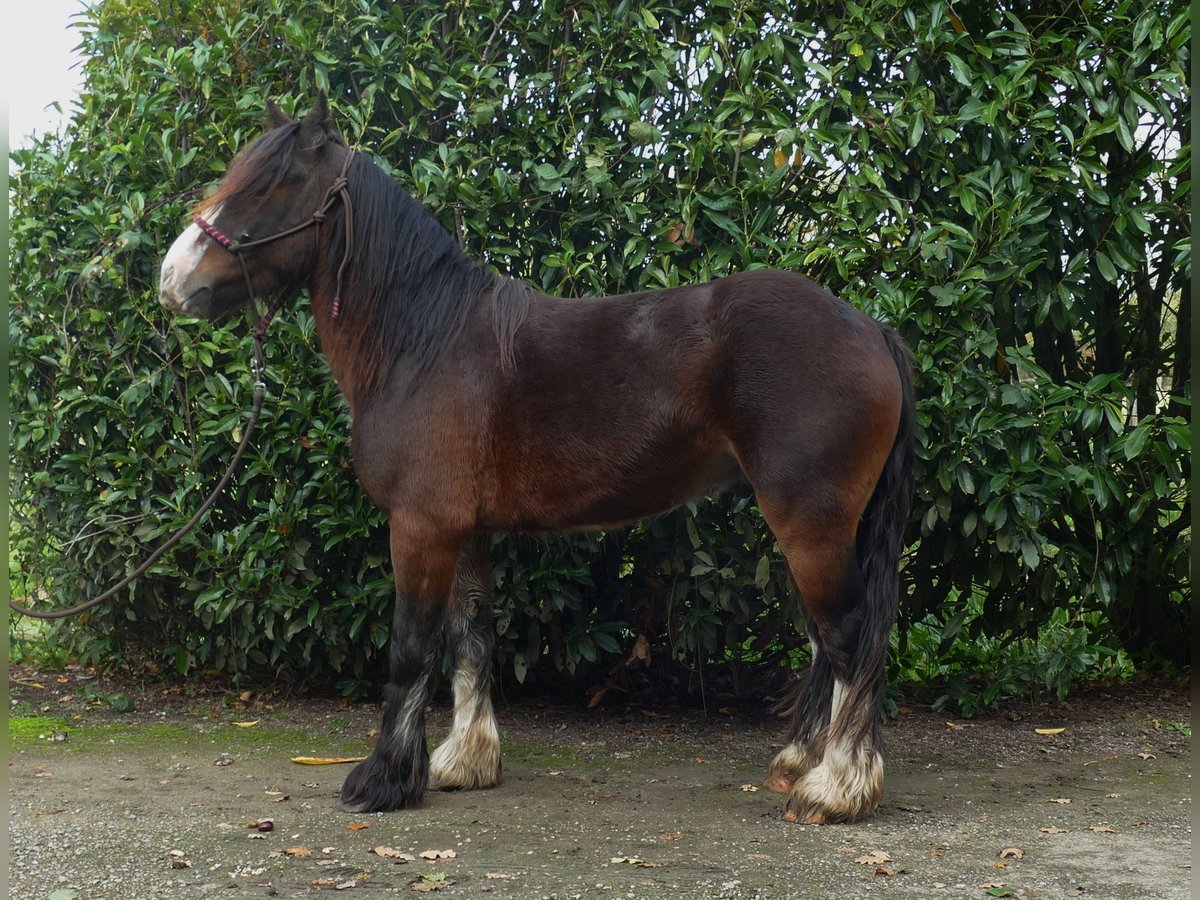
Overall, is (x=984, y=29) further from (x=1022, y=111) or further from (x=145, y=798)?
(x=145, y=798)

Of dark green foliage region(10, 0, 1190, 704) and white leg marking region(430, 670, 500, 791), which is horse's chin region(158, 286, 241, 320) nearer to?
dark green foliage region(10, 0, 1190, 704)

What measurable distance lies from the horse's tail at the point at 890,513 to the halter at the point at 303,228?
2021 mm

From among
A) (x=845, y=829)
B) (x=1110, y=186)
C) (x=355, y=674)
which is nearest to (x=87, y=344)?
(x=355, y=674)

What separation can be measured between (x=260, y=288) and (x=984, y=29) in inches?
141

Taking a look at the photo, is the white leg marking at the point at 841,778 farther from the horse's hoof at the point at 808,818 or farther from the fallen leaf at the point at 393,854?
the fallen leaf at the point at 393,854

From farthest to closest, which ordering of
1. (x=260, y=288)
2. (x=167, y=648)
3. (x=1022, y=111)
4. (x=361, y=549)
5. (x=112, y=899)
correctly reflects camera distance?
(x=167, y=648), (x=361, y=549), (x=1022, y=111), (x=260, y=288), (x=112, y=899)

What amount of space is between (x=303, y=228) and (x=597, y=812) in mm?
2417

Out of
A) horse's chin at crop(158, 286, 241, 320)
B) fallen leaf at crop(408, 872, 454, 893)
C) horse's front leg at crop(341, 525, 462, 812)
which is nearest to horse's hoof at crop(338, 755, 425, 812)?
horse's front leg at crop(341, 525, 462, 812)

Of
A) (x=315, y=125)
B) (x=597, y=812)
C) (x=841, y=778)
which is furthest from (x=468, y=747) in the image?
(x=315, y=125)

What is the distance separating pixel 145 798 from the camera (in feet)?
13.3

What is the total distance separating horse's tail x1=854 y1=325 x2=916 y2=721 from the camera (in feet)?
12.7

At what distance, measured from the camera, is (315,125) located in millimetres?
3955

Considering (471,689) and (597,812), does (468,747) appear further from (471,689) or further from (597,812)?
(597,812)

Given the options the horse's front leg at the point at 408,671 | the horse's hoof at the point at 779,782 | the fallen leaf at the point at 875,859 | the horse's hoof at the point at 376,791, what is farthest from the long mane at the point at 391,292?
the fallen leaf at the point at 875,859
